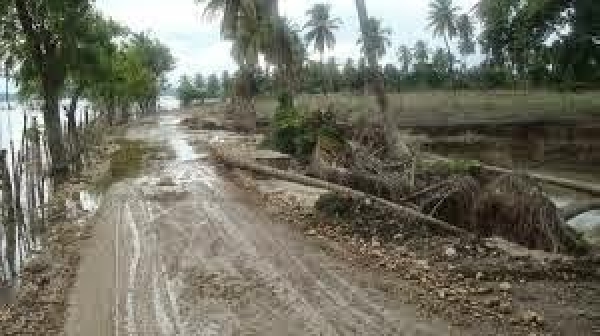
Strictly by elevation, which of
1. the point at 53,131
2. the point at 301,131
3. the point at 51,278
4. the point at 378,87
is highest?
the point at 378,87

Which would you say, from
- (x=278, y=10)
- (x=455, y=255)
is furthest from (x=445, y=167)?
(x=278, y=10)

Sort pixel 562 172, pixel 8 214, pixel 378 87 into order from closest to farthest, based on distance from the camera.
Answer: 1. pixel 8 214
2. pixel 378 87
3. pixel 562 172

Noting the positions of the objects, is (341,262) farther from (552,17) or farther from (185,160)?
(552,17)

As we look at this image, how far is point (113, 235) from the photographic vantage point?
1294 centimetres

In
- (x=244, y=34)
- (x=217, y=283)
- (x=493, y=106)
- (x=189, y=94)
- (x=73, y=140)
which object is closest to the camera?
(x=217, y=283)

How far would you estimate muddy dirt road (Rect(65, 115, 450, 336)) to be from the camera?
26.0 ft

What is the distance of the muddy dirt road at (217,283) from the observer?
26.0 feet

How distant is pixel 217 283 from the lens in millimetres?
9484

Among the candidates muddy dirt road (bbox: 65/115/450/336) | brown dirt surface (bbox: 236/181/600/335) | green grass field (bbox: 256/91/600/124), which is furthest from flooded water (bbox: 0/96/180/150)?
green grass field (bbox: 256/91/600/124)

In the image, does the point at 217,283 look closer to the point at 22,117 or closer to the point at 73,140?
the point at 73,140

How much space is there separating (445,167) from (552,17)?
91.3ft

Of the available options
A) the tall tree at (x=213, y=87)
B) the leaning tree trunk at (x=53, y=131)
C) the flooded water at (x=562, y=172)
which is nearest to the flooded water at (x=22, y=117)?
the leaning tree trunk at (x=53, y=131)

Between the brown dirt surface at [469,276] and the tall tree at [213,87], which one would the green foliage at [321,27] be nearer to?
the tall tree at [213,87]

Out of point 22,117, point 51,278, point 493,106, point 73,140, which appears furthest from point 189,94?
point 51,278
